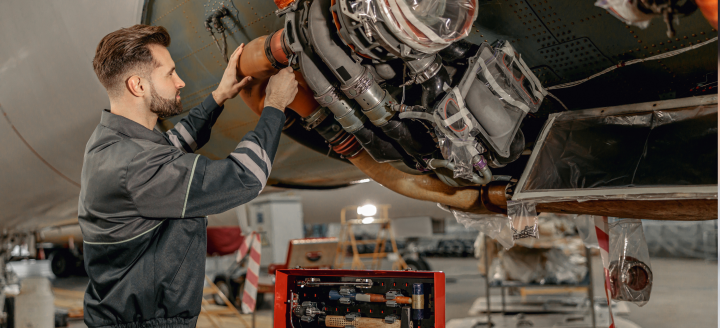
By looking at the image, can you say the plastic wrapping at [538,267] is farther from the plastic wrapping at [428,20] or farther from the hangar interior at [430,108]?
the plastic wrapping at [428,20]

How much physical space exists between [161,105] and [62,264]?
17882 mm

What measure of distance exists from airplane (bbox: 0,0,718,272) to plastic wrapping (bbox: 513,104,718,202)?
0.01m

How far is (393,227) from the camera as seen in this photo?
37.6 ft

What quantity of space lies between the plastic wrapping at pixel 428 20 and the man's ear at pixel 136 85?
38.1 inches

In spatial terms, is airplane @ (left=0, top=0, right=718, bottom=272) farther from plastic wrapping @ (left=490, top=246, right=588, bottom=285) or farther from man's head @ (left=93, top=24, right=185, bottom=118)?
plastic wrapping @ (left=490, top=246, right=588, bottom=285)

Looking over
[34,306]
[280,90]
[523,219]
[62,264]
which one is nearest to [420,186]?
[523,219]

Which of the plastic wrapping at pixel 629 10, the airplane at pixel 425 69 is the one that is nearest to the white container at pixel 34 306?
the airplane at pixel 425 69

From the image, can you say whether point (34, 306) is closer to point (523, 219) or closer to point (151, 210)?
point (151, 210)

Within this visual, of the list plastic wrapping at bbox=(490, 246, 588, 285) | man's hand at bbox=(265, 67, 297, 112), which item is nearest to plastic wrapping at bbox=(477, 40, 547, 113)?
man's hand at bbox=(265, 67, 297, 112)

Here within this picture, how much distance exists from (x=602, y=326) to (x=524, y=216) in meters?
5.62

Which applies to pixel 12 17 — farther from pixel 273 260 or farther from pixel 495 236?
pixel 273 260

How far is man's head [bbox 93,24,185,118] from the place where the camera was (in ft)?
5.86

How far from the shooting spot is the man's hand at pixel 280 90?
182 centimetres

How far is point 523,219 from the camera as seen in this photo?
228 centimetres
